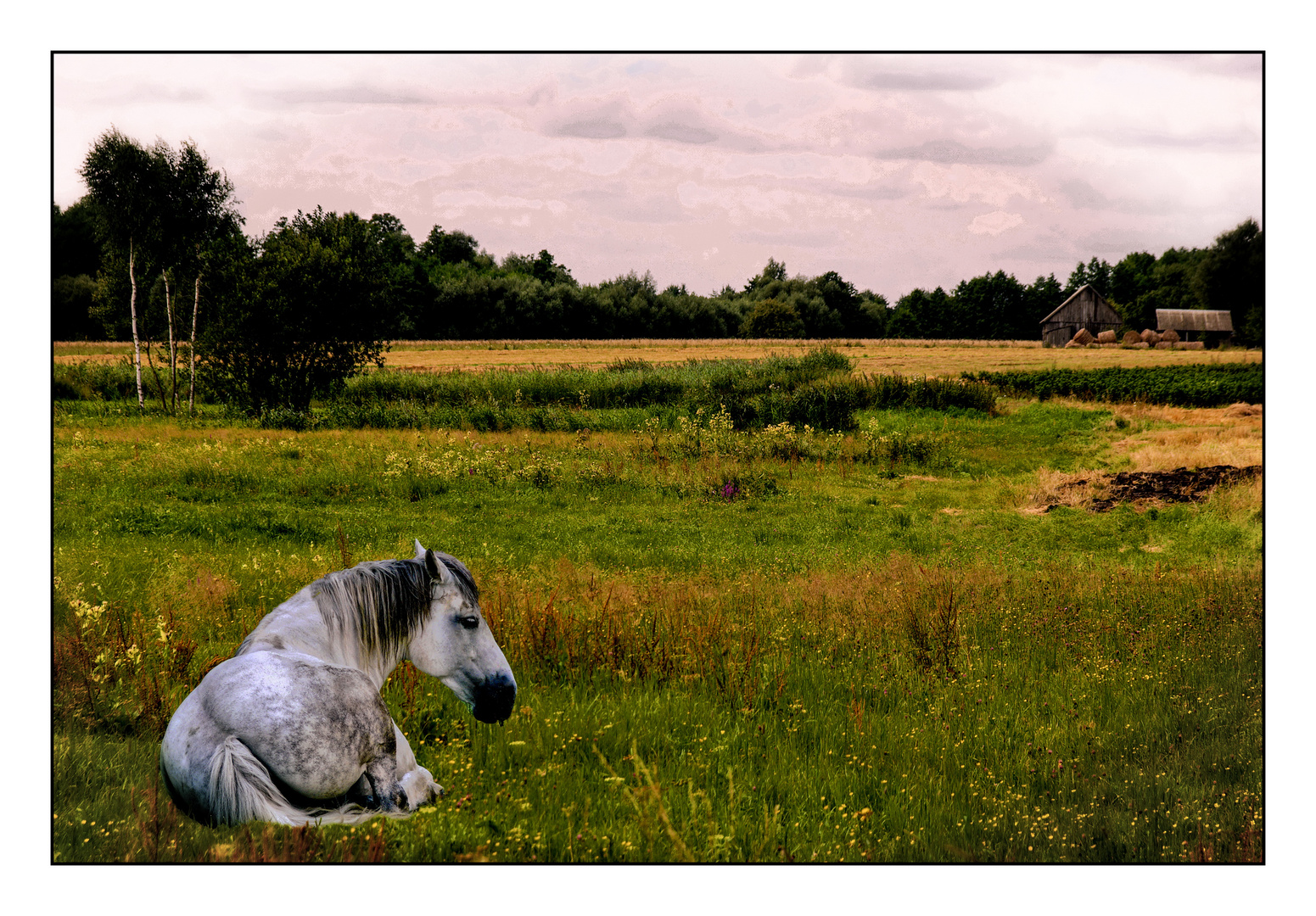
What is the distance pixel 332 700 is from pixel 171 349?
7769mm

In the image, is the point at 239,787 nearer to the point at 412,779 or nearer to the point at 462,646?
the point at 412,779

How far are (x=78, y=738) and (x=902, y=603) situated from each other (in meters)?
6.26

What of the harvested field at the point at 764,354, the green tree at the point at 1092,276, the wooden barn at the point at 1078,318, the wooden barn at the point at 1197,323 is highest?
the green tree at the point at 1092,276

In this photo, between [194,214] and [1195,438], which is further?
[1195,438]

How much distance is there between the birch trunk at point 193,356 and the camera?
30.1 feet

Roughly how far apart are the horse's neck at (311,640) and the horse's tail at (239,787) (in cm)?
54

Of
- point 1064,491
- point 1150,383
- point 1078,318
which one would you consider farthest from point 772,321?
point 1064,491

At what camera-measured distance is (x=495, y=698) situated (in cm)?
451

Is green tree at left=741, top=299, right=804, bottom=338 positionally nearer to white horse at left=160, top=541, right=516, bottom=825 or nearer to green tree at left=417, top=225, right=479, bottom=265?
green tree at left=417, top=225, right=479, bottom=265

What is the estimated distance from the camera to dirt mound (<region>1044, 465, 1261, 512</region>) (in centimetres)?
895

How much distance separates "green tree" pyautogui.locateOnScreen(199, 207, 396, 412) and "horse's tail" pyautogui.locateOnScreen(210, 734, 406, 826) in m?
6.95

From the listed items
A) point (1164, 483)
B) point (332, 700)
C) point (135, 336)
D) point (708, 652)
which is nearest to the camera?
point (332, 700)

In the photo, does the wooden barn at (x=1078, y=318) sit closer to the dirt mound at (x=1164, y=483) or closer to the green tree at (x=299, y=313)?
the dirt mound at (x=1164, y=483)

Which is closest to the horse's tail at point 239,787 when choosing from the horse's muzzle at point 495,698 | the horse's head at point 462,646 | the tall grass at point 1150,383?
the horse's head at point 462,646
